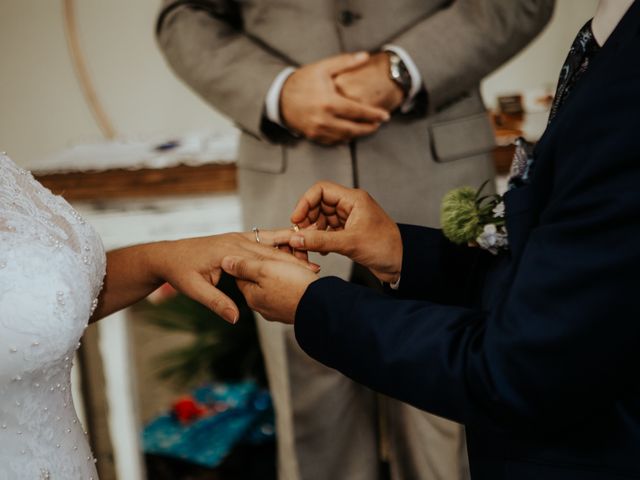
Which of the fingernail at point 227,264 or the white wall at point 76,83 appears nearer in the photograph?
the fingernail at point 227,264

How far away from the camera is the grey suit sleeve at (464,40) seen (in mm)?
1228

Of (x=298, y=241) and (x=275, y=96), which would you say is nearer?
(x=298, y=241)

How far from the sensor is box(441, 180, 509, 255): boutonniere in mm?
861

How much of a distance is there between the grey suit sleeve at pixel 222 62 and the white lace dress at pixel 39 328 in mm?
440

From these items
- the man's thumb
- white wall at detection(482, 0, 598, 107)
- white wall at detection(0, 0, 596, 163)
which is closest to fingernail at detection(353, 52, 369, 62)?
the man's thumb

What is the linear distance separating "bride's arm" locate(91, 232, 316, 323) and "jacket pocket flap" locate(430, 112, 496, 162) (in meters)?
0.44

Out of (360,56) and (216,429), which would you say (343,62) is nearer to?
(360,56)

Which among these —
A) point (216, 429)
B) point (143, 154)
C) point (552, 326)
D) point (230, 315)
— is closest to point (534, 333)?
point (552, 326)

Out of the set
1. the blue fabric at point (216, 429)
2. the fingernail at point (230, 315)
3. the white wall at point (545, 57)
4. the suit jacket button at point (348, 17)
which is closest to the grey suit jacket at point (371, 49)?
the suit jacket button at point (348, 17)

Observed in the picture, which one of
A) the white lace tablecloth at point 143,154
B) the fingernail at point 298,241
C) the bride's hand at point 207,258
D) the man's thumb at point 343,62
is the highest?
the man's thumb at point 343,62

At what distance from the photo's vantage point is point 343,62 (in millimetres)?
1183

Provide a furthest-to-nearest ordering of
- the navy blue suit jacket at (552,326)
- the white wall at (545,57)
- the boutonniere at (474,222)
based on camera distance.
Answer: the white wall at (545,57) → the boutonniere at (474,222) → the navy blue suit jacket at (552,326)

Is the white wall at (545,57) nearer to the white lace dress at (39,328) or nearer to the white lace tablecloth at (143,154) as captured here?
the white lace tablecloth at (143,154)

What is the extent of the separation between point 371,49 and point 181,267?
0.54m
